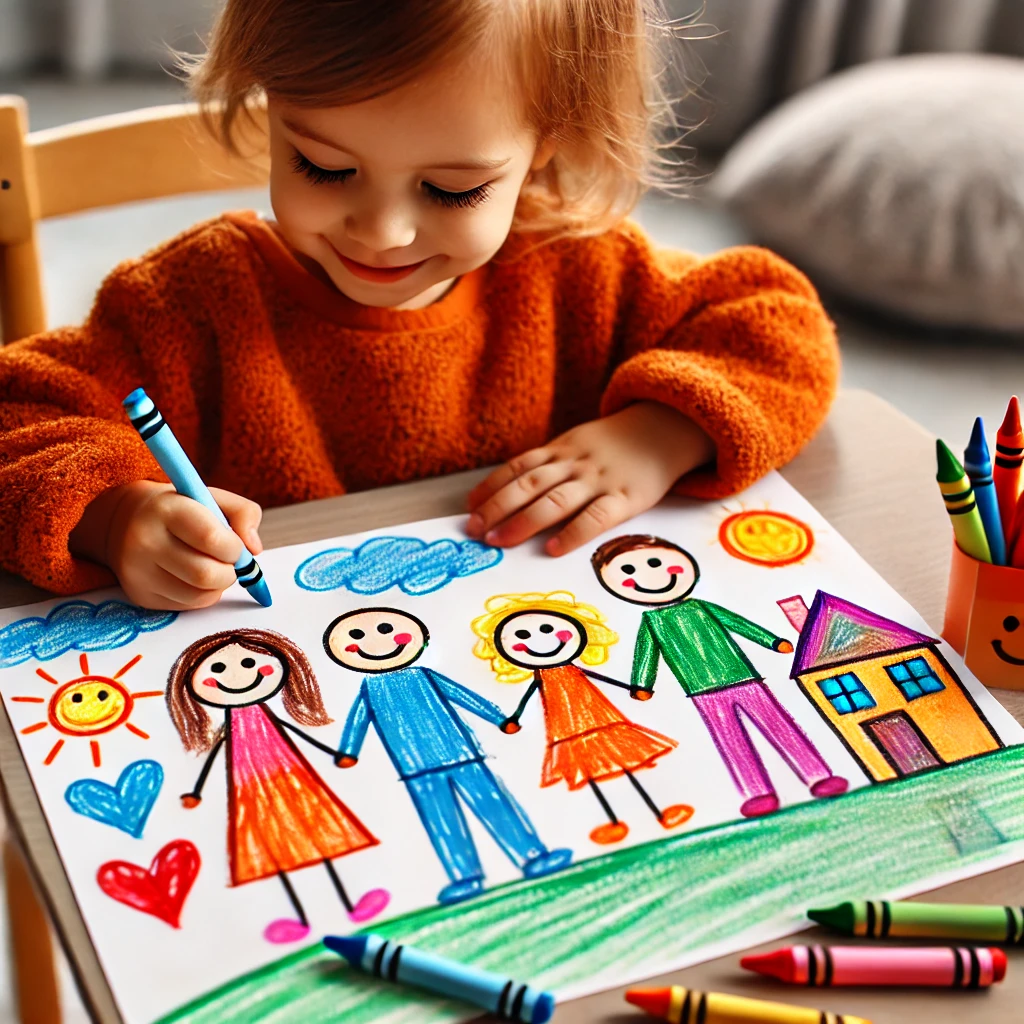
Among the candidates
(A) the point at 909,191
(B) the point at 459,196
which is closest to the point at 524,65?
(B) the point at 459,196

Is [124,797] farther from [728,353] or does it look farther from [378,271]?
[728,353]

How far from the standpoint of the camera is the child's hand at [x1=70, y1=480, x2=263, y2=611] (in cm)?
66

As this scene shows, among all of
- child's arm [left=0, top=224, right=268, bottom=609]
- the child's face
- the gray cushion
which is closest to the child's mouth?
the child's face

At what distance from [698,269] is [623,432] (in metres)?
0.16

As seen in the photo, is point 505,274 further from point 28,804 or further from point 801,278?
point 28,804

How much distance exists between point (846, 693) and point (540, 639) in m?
0.15

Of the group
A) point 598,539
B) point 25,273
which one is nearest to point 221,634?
point 598,539

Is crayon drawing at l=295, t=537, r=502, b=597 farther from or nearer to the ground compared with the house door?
farther from the ground

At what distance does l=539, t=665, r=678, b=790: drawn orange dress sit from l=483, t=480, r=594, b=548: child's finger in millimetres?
121

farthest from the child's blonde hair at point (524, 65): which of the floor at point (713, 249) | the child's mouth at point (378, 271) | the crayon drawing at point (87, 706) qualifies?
the floor at point (713, 249)

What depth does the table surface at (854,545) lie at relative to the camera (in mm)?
477

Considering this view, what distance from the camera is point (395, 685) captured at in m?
0.62

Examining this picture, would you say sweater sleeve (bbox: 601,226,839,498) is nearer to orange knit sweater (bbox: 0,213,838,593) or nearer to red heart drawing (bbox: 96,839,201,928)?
orange knit sweater (bbox: 0,213,838,593)

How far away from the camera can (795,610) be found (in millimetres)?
677
